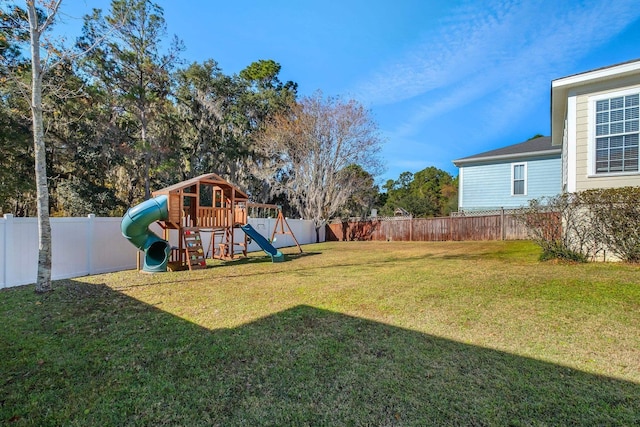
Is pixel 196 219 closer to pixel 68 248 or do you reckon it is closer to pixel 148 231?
pixel 148 231

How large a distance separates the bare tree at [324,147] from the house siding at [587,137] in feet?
32.2

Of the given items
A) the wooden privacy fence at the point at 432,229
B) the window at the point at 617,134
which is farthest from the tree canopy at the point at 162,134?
the window at the point at 617,134

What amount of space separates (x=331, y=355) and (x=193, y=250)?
6240 millimetres

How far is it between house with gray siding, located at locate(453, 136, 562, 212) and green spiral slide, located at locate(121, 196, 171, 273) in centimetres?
1346

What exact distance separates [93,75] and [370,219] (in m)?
15.6

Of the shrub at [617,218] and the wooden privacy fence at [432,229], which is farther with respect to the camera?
the wooden privacy fence at [432,229]

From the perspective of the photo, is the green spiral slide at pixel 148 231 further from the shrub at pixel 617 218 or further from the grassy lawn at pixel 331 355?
the shrub at pixel 617 218

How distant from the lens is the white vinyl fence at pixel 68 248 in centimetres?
563

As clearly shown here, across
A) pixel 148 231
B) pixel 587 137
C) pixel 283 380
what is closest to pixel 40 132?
pixel 148 231

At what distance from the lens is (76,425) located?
1886 millimetres

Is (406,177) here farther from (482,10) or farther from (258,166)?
(482,10)

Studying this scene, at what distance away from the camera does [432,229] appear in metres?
15.9

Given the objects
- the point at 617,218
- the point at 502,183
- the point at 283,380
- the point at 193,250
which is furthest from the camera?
the point at 502,183

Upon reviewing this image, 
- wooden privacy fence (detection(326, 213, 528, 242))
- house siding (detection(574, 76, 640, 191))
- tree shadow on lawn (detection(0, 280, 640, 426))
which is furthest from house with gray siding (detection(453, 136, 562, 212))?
tree shadow on lawn (detection(0, 280, 640, 426))
